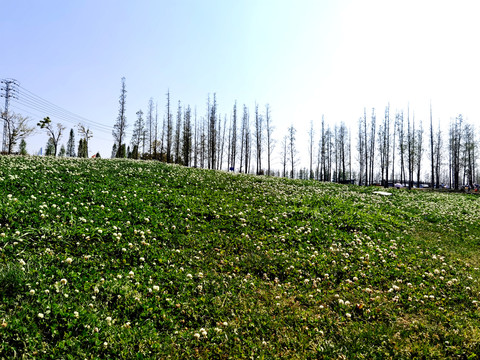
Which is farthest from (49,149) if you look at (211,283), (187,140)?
(211,283)

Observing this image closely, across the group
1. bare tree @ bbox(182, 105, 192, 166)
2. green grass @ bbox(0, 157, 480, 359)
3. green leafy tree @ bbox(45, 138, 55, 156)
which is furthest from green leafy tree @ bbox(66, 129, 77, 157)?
green grass @ bbox(0, 157, 480, 359)

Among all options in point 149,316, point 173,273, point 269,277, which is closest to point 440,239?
point 269,277

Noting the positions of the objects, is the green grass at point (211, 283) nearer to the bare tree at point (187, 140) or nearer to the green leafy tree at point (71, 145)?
the bare tree at point (187, 140)

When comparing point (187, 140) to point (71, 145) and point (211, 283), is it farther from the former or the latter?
point (71, 145)

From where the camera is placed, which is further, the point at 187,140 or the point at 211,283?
the point at 187,140

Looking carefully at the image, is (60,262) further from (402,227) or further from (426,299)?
(402,227)

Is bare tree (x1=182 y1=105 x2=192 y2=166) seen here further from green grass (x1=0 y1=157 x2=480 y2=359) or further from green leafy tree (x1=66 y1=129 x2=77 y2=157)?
green leafy tree (x1=66 y1=129 x2=77 y2=157)

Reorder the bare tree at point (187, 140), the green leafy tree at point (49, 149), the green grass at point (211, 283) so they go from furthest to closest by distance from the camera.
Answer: the green leafy tree at point (49, 149) → the bare tree at point (187, 140) → the green grass at point (211, 283)

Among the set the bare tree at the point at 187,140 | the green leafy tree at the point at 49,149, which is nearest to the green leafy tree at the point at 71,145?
the green leafy tree at the point at 49,149

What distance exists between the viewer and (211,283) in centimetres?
669

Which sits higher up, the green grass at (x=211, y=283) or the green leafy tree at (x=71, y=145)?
the green leafy tree at (x=71, y=145)

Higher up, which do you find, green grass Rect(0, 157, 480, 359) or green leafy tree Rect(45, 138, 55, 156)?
green leafy tree Rect(45, 138, 55, 156)

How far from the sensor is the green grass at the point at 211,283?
4.64m

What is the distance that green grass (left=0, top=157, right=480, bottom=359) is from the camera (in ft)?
15.2
